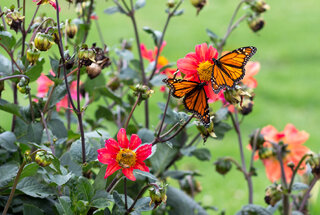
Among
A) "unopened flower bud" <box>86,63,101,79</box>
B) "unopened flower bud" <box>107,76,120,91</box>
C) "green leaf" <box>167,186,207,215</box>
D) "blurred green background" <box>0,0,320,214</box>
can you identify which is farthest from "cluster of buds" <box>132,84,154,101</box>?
"blurred green background" <box>0,0,320,214</box>

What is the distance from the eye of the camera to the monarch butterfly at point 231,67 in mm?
647

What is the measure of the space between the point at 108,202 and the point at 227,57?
0.24 meters

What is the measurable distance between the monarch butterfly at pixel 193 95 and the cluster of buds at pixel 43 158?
17cm

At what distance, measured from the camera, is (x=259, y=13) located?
116cm

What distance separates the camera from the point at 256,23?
116 centimetres

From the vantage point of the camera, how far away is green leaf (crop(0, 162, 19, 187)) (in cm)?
76

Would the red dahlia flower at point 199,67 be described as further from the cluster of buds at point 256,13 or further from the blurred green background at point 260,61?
the blurred green background at point 260,61

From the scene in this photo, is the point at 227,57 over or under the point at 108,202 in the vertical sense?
over

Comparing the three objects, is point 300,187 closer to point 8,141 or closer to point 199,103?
point 199,103

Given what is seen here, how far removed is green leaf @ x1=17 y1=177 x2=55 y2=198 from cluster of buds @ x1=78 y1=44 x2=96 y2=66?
0.19 m

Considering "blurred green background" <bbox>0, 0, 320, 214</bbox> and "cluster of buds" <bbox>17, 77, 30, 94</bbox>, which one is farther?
"blurred green background" <bbox>0, 0, 320, 214</bbox>

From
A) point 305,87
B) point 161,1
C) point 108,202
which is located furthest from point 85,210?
point 161,1

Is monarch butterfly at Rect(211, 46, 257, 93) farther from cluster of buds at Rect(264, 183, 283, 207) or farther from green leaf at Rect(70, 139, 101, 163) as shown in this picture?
cluster of buds at Rect(264, 183, 283, 207)

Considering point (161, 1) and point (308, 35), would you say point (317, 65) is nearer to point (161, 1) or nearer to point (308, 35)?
point (308, 35)
